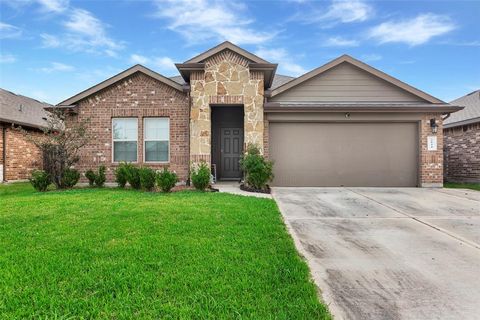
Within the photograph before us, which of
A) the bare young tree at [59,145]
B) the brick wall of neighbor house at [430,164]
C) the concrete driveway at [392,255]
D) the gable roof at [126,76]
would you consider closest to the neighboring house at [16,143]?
the gable roof at [126,76]

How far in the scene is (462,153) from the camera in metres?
12.9

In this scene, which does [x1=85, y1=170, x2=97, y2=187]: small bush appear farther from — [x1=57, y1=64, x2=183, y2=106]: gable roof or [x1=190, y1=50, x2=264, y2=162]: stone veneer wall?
[x1=190, y1=50, x2=264, y2=162]: stone veneer wall

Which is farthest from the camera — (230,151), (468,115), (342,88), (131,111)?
(468,115)

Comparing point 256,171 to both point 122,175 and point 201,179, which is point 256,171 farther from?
point 122,175

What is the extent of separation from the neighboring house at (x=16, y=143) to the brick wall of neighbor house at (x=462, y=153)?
18211 millimetres

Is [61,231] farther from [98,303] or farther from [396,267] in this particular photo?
[396,267]

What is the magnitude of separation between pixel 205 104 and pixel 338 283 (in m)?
8.25

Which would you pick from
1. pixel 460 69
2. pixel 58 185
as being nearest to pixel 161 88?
pixel 58 185

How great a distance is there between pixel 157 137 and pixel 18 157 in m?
8.05

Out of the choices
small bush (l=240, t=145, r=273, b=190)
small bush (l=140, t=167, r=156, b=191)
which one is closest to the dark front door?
small bush (l=240, t=145, r=273, b=190)

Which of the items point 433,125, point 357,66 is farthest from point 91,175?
point 433,125

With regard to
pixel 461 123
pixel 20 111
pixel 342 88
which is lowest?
pixel 461 123

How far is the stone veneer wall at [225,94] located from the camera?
10125 millimetres

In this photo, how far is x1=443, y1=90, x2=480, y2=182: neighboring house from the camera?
12.3m
